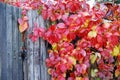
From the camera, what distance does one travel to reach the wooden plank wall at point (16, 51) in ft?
8.27

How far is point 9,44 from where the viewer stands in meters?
2.57

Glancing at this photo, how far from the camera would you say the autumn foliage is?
2727mm

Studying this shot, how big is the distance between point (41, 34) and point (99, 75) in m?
0.78

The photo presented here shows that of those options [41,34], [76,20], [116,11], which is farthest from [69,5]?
[116,11]

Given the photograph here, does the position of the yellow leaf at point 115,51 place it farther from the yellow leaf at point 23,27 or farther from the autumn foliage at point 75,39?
the yellow leaf at point 23,27

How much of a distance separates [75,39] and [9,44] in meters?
0.72

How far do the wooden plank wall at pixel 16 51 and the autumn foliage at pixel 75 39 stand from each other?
64mm

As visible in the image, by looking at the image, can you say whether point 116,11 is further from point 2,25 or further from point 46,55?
point 2,25

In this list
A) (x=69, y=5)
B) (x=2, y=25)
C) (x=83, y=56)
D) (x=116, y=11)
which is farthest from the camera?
(x=116, y=11)

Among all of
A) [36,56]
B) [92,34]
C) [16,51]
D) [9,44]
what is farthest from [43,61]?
[92,34]

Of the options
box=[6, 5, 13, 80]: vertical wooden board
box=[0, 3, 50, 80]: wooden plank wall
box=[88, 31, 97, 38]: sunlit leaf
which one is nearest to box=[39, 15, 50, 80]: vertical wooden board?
→ box=[0, 3, 50, 80]: wooden plank wall

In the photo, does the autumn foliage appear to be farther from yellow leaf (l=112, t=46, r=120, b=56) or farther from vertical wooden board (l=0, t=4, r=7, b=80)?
vertical wooden board (l=0, t=4, r=7, b=80)

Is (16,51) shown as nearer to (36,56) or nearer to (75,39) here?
(36,56)

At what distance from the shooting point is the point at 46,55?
2.82 meters
